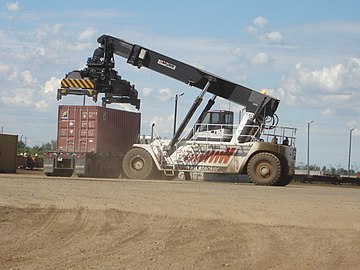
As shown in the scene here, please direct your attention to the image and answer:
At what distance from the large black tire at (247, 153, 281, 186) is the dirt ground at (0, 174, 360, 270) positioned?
36.5 feet

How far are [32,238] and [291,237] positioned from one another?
518 centimetres

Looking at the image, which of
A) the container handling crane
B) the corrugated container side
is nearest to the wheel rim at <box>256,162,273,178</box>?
the container handling crane

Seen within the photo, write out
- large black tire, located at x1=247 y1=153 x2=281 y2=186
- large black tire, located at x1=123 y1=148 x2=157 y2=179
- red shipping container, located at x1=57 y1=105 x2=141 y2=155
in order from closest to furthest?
large black tire, located at x1=247 y1=153 x2=281 y2=186, large black tire, located at x1=123 y1=148 x2=157 y2=179, red shipping container, located at x1=57 y1=105 x2=141 y2=155

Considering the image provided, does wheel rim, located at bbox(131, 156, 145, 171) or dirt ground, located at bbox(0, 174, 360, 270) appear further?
wheel rim, located at bbox(131, 156, 145, 171)


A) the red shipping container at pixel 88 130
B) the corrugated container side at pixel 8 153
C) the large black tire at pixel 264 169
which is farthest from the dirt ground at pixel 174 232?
the corrugated container side at pixel 8 153

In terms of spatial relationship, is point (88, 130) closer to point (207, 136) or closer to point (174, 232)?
point (207, 136)

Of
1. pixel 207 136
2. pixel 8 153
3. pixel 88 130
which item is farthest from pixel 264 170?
pixel 8 153

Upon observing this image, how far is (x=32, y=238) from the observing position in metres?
15.3

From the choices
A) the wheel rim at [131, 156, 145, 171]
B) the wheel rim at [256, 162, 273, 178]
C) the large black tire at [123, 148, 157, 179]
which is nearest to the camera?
the wheel rim at [256, 162, 273, 178]

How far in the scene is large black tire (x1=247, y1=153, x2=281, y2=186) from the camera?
106 ft

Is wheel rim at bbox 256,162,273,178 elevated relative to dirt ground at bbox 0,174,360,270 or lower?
elevated

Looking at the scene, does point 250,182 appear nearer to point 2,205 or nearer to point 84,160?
point 84,160

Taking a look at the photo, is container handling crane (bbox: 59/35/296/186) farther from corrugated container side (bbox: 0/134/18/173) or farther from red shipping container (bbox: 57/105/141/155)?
corrugated container side (bbox: 0/134/18/173)

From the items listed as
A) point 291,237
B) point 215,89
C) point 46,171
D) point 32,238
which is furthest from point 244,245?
point 46,171
